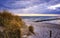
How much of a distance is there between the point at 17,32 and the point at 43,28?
0.43 m

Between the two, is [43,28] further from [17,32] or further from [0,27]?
[0,27]

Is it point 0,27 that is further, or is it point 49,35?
point 49,35

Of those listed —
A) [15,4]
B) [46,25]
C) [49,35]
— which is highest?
[15,4]

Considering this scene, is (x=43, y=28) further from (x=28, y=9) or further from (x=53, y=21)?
(x=28, y=9)

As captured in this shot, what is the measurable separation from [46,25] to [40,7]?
31 centimetres

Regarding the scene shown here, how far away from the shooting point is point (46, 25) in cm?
235


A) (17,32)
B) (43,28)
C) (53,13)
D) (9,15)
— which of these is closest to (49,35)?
(43,28)

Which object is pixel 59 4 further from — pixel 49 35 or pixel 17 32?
pixel 17 32

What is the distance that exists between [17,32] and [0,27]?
27cm

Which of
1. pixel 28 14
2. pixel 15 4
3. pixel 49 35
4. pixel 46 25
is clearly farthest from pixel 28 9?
pixel 49 35

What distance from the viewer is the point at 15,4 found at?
7.64 ft

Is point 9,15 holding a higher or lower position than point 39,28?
higher

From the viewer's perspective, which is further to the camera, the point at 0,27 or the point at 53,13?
the point at 53,13

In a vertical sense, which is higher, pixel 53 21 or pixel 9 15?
pixel 9 15
